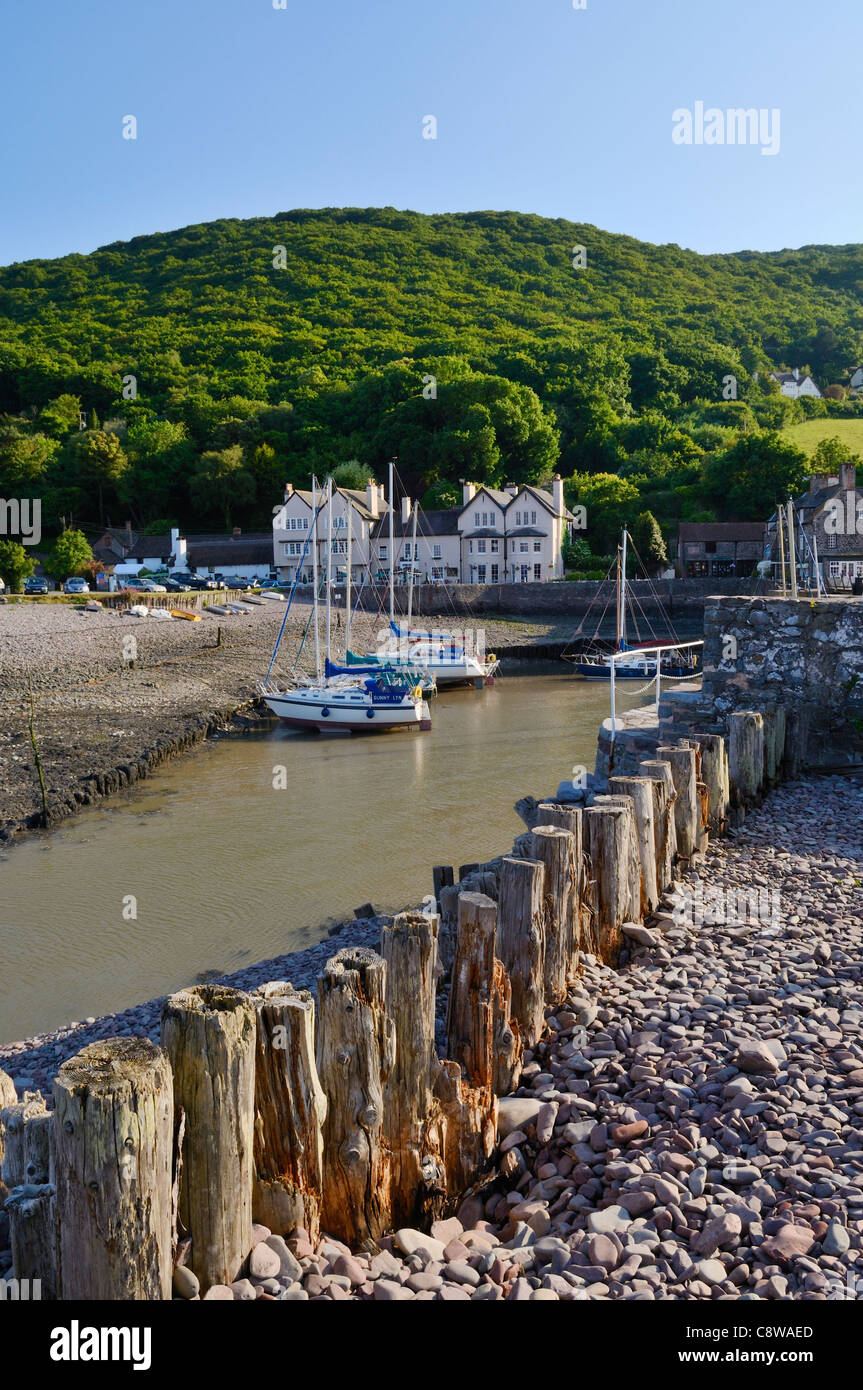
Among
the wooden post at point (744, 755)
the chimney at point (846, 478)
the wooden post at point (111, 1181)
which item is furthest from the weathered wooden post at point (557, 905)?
the chimney at point (846, 478)

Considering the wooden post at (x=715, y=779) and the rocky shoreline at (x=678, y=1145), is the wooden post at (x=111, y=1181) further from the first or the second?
the wooden post at (x=715, y=779)

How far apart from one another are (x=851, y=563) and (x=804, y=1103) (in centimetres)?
6404

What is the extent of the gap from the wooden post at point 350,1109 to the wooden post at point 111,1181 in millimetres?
1133

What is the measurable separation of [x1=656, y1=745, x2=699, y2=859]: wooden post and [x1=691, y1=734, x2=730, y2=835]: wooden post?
0.78m

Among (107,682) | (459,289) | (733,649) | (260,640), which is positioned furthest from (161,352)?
(733,649)

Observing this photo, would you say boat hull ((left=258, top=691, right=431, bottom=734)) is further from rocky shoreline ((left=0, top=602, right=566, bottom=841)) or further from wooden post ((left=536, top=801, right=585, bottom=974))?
wooden post ((left=536, top=801, right=585, bottom=974))

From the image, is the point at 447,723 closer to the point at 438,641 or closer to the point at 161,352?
the point at 438,641

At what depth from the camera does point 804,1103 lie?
17.7 feet

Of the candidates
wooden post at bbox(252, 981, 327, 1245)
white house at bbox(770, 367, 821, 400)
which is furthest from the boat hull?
white house at bbox(770, 367, 821, 400)

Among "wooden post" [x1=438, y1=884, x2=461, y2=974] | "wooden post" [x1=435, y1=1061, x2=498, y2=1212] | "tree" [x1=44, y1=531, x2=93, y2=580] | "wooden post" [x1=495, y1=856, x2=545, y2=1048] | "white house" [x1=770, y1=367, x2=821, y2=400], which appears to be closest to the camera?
"wooden post" [x1=435, y1=1061, x2=498, y2=1212]

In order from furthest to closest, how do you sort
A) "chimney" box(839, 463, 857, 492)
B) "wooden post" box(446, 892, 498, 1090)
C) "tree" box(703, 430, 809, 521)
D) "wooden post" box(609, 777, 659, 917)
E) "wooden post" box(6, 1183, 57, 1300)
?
"tree" box(703, 430, 809, 521)
"chimney" box(839, 463, 857, 492)
"wooden post" box(609, 777, 659, 917)
"wooden post" box(446, 892, 498, 1090)
"wooden post" box(6, 1183, 57, 1300)

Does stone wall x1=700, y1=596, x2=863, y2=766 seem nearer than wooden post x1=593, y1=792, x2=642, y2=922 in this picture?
No

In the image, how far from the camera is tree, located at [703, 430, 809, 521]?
3285 inches

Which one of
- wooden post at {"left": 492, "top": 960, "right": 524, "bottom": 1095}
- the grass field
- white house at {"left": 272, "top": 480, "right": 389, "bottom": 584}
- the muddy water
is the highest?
the grass field
